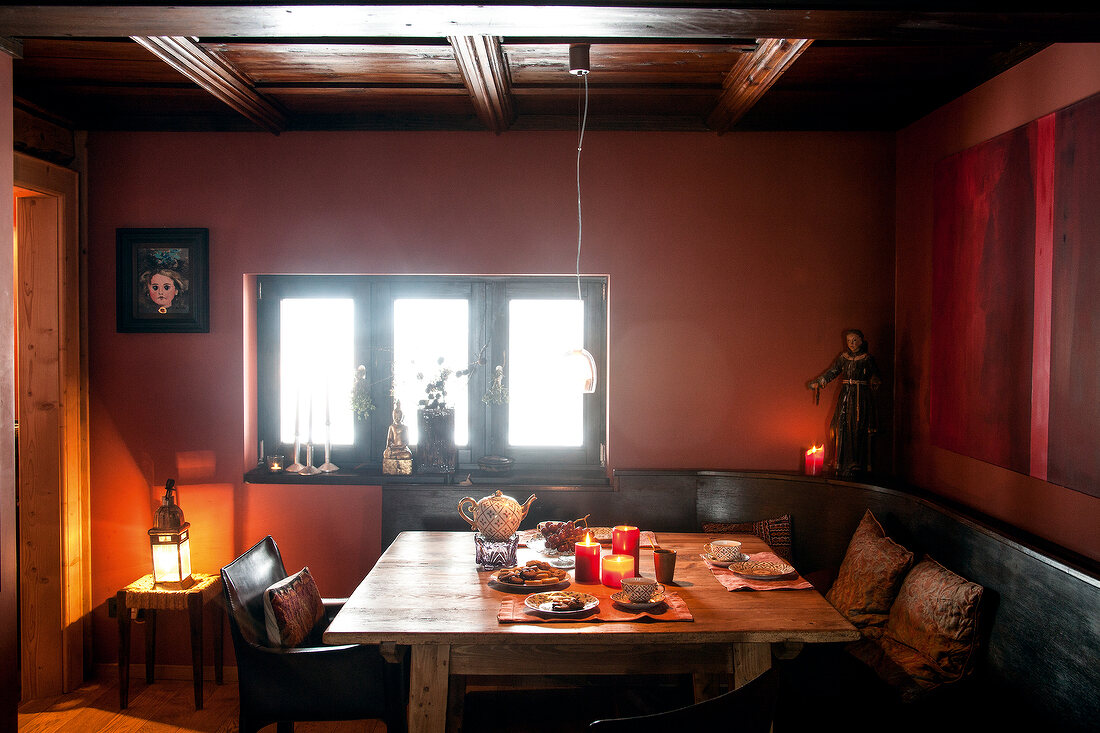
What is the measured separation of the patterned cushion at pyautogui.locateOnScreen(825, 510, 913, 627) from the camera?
269 cm

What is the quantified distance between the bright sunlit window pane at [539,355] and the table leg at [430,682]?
65.5 inches

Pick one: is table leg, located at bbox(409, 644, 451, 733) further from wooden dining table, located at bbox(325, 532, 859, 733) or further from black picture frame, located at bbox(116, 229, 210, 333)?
black picture frame, located at bbox(116, 229, 210, 333)

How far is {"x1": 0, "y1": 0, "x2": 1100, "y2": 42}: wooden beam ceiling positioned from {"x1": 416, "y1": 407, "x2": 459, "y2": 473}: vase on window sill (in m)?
1.96

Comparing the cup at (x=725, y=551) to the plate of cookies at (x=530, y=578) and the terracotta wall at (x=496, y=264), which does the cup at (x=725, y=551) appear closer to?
the plate of cookies at (x=530, y=578)

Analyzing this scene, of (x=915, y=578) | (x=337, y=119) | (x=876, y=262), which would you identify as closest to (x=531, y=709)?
(x=915, y=578)

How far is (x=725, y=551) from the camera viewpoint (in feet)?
8.94

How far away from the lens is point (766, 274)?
11.4 ft

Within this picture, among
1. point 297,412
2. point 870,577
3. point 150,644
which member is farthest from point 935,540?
point 150,644

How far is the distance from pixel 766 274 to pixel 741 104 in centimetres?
85

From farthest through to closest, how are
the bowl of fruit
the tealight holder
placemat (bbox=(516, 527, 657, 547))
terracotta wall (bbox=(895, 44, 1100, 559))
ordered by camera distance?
placemat (bbox=(516, 527, 657, 547)), the bowl of fruit, the tealight holder, terracotta wall (bbox=(895, 44, 1100, 559))

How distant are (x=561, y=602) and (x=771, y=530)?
143 cm

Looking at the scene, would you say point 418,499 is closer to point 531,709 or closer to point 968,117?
point 531,709

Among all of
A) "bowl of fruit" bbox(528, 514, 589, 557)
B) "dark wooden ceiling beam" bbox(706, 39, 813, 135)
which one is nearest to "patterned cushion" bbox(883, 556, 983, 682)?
"bowl of fruit" bbox(528, 514, 589, 557)

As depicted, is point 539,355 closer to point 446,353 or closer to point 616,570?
point 446,353
